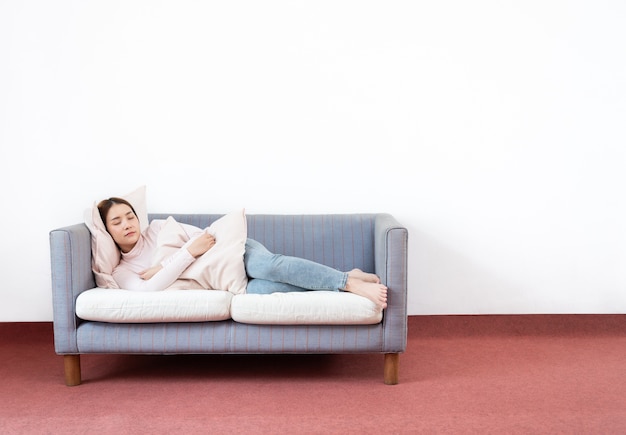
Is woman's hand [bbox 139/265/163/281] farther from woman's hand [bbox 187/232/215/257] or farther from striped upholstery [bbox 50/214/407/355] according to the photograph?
striped upholstery [bbox 50/214/407/355]

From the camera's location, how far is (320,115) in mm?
3883

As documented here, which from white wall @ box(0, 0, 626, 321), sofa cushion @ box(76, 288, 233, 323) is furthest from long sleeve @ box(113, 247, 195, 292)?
white wall @ box(0, 0, 626, 321)

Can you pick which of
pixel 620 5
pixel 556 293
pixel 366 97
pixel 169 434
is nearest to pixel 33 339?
pixel 169 434

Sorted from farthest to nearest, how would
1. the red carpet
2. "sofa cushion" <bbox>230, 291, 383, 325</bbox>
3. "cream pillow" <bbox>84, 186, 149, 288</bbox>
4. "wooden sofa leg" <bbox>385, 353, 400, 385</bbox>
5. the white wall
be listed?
the white wall < "cream pillow" <bbox>84, 186, 149, 288</bbox> < "wooden sofa leg" <bbox>385, 353, 400, 385</bbox> < "sofa cushion" <bbox>230, 291, 383, 325</bbox> < the red carpet

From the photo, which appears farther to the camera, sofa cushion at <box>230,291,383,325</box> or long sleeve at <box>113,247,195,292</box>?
long sleeve at <box>113,247,195,292</box>

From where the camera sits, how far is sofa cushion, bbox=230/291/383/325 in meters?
2.99

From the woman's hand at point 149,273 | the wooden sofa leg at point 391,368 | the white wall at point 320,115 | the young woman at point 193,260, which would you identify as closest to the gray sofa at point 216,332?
the wooden sofa leg at point 391,368

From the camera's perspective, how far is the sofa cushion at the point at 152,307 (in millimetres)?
2990

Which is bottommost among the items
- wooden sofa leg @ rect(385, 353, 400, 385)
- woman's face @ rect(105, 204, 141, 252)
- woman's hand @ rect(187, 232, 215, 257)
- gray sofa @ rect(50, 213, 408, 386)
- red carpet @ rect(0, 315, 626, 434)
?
red carpet @ rect(0, 315, 626, 434)

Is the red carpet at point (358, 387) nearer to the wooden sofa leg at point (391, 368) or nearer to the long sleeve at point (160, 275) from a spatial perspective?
the wooden sofa leg at point (391, 368)

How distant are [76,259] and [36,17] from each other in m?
1.57

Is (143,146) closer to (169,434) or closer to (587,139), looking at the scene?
(169,434)

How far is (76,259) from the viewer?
3072 mm

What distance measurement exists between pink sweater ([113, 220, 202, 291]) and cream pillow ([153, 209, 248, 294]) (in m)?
0.05
